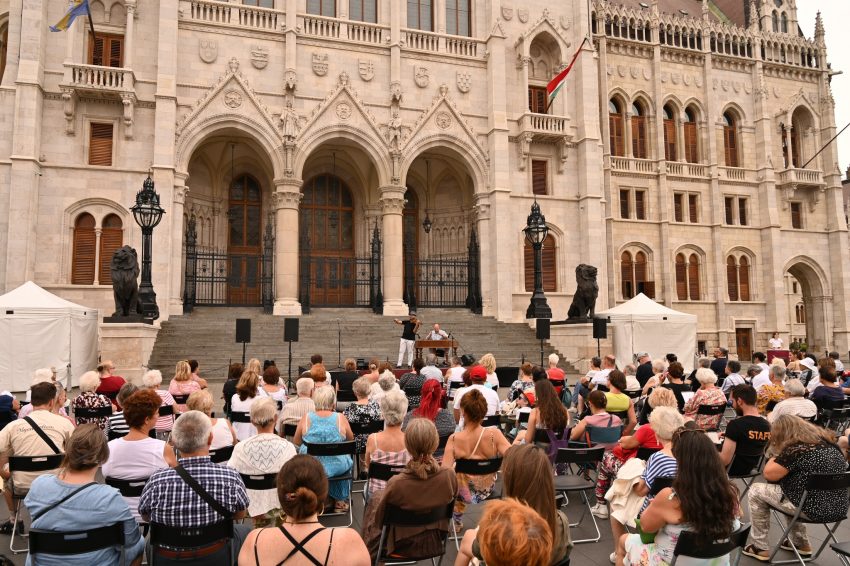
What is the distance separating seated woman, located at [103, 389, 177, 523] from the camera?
15.6ft

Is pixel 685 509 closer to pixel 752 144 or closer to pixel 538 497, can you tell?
pixel 538 497

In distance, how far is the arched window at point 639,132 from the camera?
3238cm

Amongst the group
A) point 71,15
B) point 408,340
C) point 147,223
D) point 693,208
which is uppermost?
point 71,15

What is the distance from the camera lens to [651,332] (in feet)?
62.6

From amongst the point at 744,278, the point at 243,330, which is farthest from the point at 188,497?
the point at 744,278

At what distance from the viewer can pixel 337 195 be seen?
93.1ft

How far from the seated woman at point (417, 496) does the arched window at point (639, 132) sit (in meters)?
31.0

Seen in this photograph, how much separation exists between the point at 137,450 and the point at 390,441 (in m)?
2.15

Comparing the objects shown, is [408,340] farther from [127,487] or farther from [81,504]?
[81,504]

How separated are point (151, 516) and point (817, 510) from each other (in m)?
5.15

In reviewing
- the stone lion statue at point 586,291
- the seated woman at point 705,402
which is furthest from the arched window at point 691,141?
the seated woman at point 705,402

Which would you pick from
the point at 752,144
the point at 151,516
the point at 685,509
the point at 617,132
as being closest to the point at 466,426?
the point at 685,509

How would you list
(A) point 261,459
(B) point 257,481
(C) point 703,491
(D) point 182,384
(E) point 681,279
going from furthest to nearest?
(E) point 681,279 < (D) point 182,384 < (A) point 261,459 < (B) point 257,481 < (C) point 703,491

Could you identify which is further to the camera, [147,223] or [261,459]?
[147,223]
